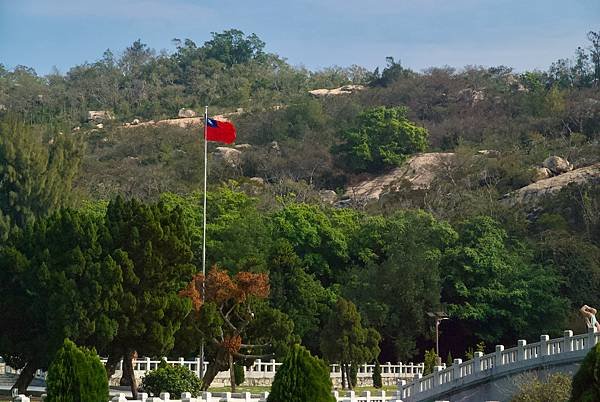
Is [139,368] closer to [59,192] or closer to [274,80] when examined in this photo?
[59,192]

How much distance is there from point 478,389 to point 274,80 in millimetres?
104488

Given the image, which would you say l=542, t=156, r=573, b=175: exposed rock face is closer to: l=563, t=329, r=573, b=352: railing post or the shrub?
the shrub

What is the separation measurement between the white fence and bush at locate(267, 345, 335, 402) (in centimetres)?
2243

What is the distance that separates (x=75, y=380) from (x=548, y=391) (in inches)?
519

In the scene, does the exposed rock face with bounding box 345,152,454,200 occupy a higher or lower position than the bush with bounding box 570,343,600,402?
higher

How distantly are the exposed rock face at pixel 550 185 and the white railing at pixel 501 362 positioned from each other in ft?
135

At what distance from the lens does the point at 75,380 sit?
108 feet

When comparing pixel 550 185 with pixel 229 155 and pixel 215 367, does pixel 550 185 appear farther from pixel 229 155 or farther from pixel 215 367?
pixel 215 367

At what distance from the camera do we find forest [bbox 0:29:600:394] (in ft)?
161

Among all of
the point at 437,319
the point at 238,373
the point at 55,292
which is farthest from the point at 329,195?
the point at 55,292

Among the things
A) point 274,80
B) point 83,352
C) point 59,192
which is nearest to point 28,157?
point 59,192

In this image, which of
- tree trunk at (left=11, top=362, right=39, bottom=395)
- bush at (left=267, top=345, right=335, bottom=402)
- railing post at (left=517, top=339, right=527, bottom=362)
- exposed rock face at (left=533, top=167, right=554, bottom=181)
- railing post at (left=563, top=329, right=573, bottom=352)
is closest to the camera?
bush at (left=267, top=345, right=335, bottom=402)

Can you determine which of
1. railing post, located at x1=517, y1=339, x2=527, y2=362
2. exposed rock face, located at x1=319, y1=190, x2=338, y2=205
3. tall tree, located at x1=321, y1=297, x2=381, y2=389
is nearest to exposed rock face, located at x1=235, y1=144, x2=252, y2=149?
exposed rock face, located at x1=319, y1=190, x2=338, y2=205

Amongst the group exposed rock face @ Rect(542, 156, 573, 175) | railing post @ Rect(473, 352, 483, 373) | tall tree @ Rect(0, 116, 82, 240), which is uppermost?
exposed rock face @ Rect(542, 156, 573, 175)
